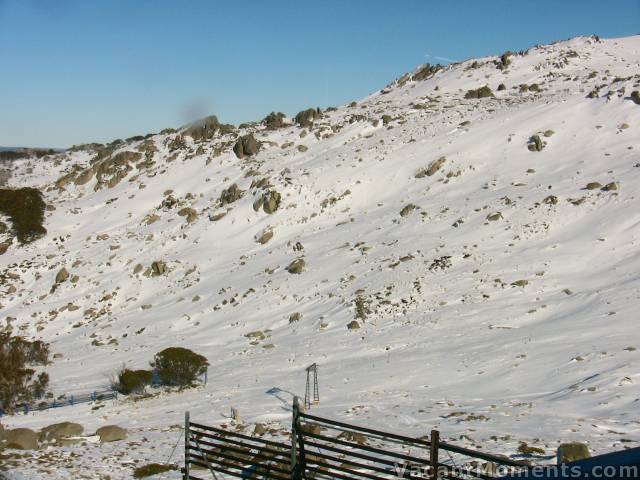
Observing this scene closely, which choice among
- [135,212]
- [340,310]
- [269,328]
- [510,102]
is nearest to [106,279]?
[135,212]

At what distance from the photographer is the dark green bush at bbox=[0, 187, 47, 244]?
54.2 meters

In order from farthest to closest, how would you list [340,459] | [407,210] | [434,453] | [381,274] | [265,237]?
1. [265,237]
2. [407,210]
3. [381,274]
4. [340,459]
5. [434,453]

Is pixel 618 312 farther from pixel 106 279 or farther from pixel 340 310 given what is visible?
pixel 106 279

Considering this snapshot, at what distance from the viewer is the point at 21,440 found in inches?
552

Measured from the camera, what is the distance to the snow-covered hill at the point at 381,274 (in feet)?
53.2

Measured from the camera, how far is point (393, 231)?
118ft

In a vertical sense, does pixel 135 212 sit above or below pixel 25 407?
above

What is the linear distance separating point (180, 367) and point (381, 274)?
42.5 feet

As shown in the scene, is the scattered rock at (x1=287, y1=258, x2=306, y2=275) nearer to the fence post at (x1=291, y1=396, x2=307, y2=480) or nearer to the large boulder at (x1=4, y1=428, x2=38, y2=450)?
the large boulder at (x1=4, y1=428, x2=38, y2=450)

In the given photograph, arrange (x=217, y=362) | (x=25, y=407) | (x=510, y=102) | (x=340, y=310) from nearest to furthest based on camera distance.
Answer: (x=25, y=407) → (x=217, y=362) → (x=340, y=310) → (x=510, y=102)

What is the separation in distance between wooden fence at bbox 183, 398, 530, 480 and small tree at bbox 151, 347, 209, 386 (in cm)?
1073

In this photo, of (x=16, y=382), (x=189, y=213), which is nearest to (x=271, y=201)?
(x=189, y=213)

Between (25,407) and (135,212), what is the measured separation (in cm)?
3506

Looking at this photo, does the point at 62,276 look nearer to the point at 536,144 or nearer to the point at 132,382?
the point at 132,382
